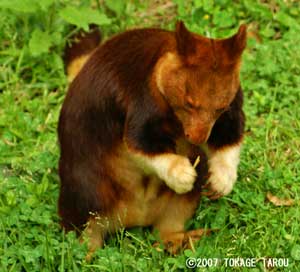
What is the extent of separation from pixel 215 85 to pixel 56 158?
1802 mm

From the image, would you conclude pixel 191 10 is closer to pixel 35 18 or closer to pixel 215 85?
pixel 35 18

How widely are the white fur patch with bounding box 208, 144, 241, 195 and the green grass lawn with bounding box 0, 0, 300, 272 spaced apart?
0.34 meters

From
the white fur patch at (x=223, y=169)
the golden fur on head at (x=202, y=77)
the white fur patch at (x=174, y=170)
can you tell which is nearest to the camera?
the golden fur on head at (x=202, y=77)

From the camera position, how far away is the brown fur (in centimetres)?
394

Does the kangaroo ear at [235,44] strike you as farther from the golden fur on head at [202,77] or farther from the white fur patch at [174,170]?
the white fur patch at [174,170]

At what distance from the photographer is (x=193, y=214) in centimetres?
495

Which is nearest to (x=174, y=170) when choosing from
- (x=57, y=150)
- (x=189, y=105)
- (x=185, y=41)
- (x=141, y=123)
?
(x=141, y=123)

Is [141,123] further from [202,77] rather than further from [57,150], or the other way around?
[57,150]

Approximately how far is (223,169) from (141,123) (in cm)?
59

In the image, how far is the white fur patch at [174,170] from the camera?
13.9ft

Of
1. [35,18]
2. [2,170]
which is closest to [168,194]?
[2,170]

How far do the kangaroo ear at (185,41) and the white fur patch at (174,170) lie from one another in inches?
24.9

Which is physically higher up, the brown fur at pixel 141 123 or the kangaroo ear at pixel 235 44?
the kangaroo ear at pixel 235 44

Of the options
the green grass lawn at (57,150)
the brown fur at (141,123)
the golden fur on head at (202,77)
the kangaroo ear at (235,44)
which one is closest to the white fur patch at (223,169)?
the brown fur at (141,123)
